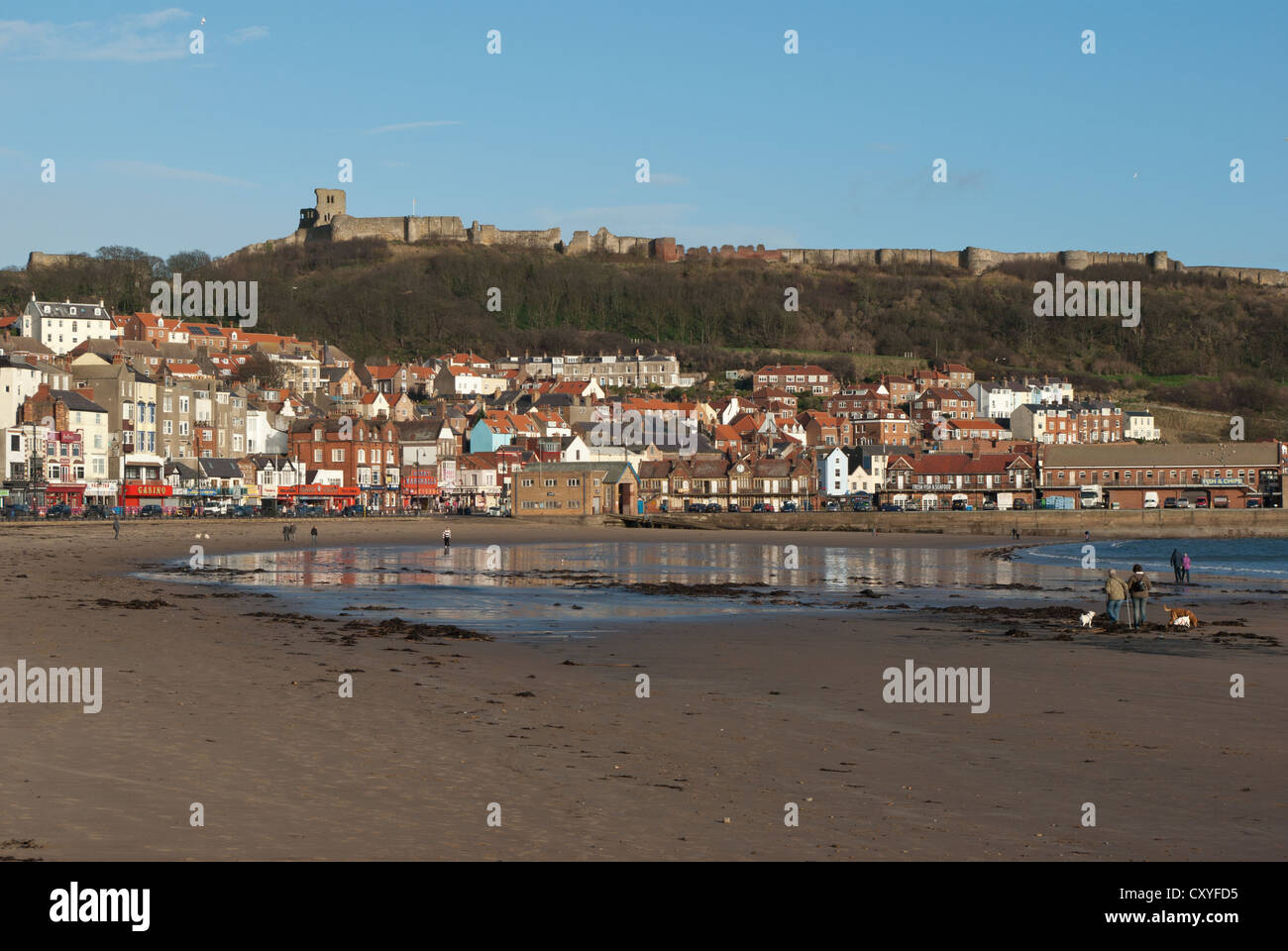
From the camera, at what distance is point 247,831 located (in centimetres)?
767

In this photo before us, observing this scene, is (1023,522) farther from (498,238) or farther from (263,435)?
(498,238)

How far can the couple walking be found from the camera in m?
20.0

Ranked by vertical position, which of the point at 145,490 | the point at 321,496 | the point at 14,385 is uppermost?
the point at 14,385

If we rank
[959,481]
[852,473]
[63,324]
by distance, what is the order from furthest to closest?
[63,324]
[852,473]
[959,481]

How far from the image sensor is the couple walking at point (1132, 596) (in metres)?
20.0

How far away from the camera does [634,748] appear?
1069 cm

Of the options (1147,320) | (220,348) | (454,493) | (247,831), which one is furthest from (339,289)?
(247,831)

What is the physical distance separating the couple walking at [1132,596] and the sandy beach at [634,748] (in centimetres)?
54

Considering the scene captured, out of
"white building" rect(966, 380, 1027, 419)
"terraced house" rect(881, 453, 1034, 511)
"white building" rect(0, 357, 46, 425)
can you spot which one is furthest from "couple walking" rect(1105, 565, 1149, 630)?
"white building" rect(966, 380, 1027, 419)

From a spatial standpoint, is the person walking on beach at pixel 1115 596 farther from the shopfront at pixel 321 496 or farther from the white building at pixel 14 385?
the shopfront at pixel 321 496

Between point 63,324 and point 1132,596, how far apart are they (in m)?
113

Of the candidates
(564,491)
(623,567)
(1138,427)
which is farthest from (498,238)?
(623,567)
